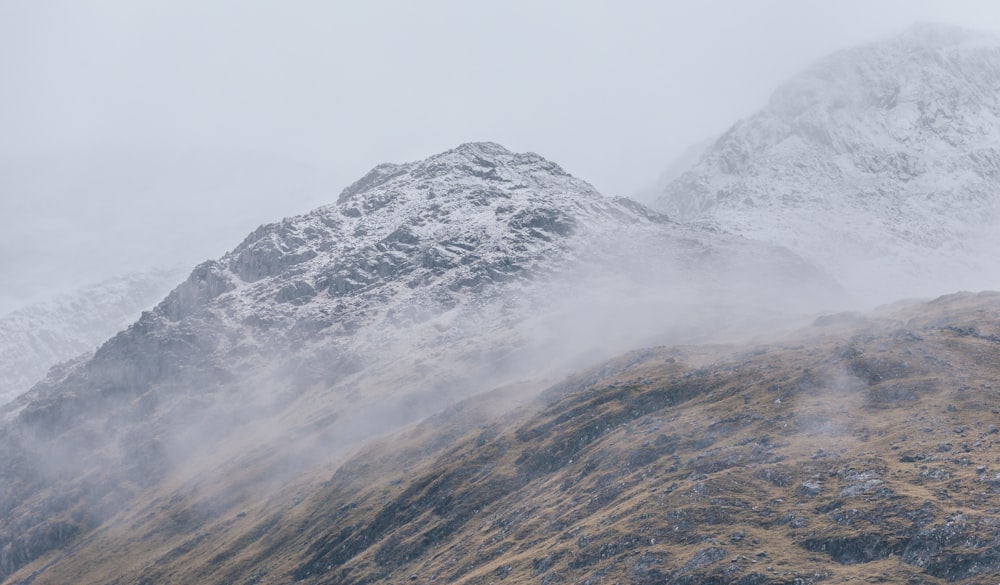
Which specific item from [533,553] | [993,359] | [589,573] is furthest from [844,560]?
[993,359]

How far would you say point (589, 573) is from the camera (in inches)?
5591

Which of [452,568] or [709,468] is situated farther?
[452,568]

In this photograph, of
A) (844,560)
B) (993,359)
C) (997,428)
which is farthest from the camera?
(993,359)

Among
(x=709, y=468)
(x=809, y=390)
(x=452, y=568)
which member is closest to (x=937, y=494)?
(x=709, y=468)

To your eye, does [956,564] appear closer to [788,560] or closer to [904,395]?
[788,560]

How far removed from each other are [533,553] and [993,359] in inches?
4176

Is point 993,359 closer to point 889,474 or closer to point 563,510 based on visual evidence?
point 889,474

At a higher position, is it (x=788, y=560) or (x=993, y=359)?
(x=788, y=560)

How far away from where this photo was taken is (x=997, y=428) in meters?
149

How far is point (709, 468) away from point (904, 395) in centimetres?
4610

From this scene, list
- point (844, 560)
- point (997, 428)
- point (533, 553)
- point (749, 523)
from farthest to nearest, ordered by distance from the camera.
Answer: point (533, 553) → point (997, 428) → point (749, 523) → point (844, 560)

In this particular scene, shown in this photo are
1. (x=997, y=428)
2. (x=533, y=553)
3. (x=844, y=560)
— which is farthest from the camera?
(x=533, y=553)

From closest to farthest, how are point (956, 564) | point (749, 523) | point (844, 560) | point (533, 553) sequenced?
point (956, 564), point (844, 560), point (749, 523), point (533, 553)

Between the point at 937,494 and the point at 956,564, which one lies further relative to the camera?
the point at 937,494
